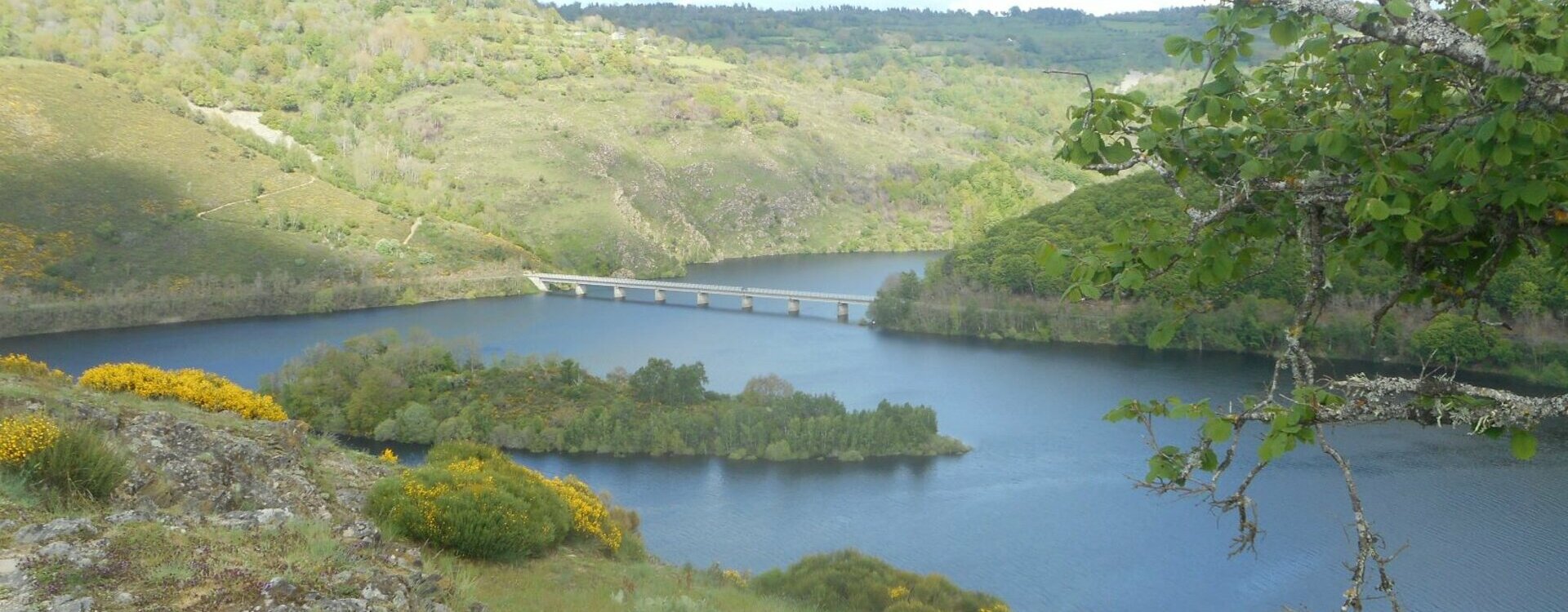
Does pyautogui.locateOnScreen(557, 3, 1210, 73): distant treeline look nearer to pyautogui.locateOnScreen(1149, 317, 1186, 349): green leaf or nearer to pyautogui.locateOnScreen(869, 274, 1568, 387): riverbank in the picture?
pyautogui.locateOnScreen(869, 274, 1568, 387): riverbank

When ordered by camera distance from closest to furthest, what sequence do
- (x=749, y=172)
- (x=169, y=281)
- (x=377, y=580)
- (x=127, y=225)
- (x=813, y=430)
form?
(x=377, y=580) < (x=813, y=430) < (x=169, y=281) < (x=127, y=225) < (x=749, y=172)

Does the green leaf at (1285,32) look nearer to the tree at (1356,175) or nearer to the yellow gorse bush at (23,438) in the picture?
the tree at (1356,175)

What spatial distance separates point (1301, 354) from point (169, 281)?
6610 cm

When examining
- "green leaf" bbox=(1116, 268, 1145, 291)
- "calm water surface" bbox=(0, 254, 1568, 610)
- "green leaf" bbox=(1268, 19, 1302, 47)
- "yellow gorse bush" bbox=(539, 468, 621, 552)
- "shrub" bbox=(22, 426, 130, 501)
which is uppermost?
"green leaf" bbox=(1268, 19, 1302, 47)

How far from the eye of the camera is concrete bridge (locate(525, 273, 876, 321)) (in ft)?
205

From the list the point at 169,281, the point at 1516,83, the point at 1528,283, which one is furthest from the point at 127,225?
the point at 1516,83

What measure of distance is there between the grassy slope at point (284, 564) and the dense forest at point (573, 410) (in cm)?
2081

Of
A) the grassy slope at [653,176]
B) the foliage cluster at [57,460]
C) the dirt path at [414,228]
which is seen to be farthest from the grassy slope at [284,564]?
the grassy slope at [653,176]

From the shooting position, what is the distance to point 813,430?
1372 inches

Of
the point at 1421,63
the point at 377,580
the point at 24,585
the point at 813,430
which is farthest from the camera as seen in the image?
the point at 813,430

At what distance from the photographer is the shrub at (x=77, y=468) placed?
6.59m

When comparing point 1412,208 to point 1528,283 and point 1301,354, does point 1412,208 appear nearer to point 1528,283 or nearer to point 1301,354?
point 1301,354

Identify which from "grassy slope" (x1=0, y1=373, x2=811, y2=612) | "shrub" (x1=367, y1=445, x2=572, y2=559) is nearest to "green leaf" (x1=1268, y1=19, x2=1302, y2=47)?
A: "grassy slope" (x1=0, y1=373, x2=811, y2=612)

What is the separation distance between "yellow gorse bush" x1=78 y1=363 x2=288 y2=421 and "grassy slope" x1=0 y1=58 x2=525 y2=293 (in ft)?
175
